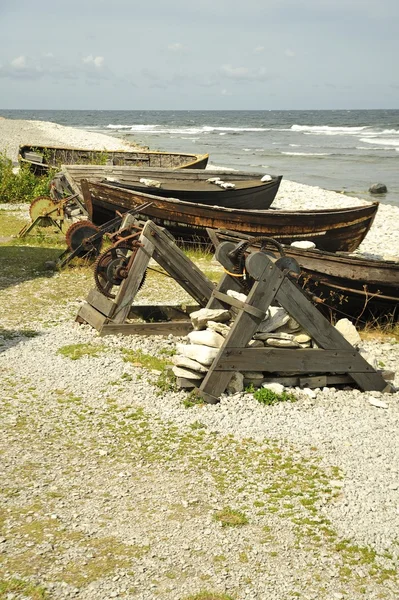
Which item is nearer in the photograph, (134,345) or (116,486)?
(116,486)

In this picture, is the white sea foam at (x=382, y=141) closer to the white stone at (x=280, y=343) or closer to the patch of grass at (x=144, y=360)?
the patch of grass at (x=144, y=360)

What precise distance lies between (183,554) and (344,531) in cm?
138

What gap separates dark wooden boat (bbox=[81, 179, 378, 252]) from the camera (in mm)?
15734

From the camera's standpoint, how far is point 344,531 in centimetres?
554

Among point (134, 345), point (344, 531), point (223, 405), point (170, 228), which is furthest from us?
point (170, 228)

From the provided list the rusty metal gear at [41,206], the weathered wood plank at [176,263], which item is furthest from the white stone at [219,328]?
the rusty metal gear at [41,206]

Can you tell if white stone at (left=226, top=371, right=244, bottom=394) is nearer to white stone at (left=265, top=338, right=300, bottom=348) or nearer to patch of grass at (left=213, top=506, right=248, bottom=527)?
white stone at (left=265, top=338, right=300, bottom=348)

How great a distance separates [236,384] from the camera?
26.5 feet

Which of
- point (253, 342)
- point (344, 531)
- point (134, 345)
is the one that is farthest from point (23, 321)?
point (344, 531)

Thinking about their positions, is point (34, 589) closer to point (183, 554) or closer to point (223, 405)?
point (183, 554)

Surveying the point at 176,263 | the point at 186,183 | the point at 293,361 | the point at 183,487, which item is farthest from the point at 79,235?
the point at 183,487


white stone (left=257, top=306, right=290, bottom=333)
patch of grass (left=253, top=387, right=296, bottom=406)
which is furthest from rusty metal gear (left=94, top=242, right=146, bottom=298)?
patch of grass (left=253, top=387, right=296, bottom=406)

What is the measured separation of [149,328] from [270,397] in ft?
9.12

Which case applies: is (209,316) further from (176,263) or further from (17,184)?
(17,184)
